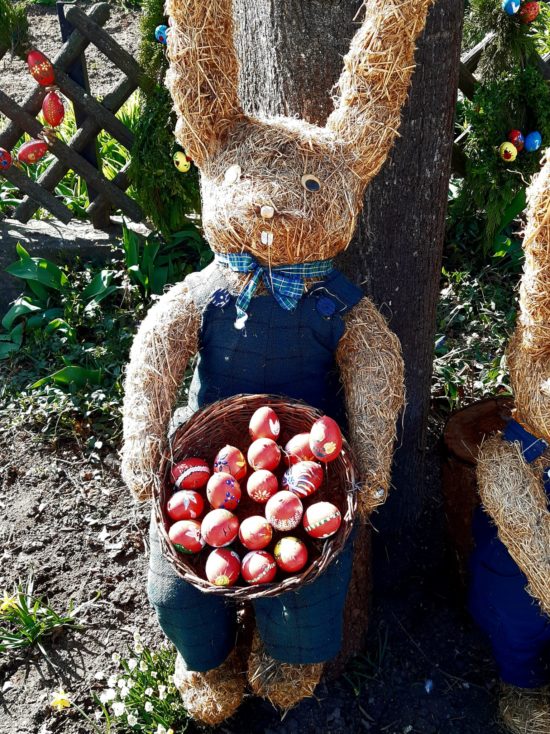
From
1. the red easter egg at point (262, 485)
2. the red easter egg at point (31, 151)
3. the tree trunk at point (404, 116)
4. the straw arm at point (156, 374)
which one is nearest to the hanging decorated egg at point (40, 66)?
the red easter egg at point (31, 151)

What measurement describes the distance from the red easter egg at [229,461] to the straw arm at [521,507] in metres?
0.59

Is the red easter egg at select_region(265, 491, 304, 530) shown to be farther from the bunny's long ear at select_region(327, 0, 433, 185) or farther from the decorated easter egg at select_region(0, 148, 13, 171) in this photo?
the decorated easter egg at select_region(0, 148, 13, 171)

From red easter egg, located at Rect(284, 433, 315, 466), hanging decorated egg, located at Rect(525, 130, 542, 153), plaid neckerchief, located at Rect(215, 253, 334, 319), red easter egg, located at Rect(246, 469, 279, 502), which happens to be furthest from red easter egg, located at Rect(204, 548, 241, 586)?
hanging decorated egg, located at Rect(525, 130, 542, 153)

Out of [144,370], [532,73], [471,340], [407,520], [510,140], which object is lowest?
[407,520]

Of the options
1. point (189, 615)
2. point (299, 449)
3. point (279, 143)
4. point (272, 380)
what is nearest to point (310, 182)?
point (279, 143)

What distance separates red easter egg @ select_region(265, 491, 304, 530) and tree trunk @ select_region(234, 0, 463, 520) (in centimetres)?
72

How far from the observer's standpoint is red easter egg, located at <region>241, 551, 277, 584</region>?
1495mm

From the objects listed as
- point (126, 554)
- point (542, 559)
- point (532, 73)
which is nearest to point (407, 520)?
point (542, 559)

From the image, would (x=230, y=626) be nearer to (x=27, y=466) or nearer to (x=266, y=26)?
(x=27, y=466)

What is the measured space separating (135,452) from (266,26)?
106 centimetres

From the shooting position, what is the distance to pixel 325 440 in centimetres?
153

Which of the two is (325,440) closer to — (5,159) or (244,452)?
(244,452)

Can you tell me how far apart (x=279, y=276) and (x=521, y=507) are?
75cm

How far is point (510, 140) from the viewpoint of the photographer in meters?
3.12
